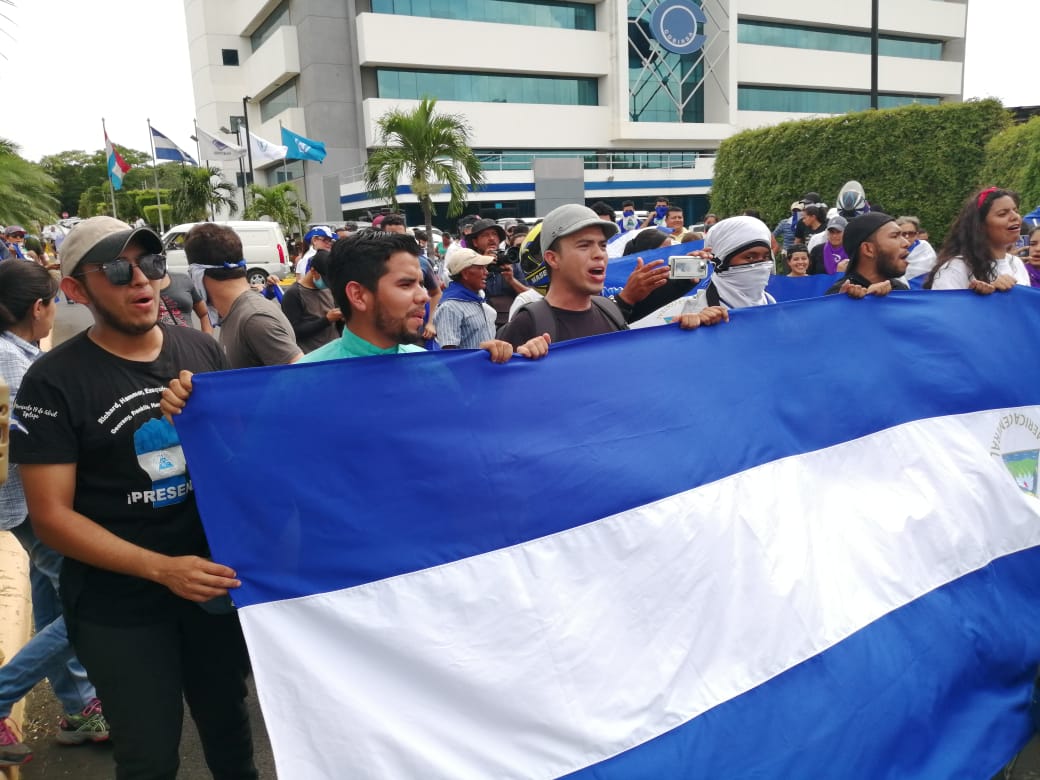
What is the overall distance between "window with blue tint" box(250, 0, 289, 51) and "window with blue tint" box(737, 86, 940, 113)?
28085mm

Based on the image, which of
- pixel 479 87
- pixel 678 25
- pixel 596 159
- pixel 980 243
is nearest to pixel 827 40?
pixel 678 25

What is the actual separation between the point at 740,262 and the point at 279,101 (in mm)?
50885

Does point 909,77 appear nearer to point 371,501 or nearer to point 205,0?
point 205,0

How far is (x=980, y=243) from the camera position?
4.34m

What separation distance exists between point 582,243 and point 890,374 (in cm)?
139

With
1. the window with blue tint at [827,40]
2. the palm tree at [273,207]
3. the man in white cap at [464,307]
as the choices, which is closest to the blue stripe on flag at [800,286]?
the man in white cap at [464,307]

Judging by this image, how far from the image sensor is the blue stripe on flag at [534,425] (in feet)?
7.08

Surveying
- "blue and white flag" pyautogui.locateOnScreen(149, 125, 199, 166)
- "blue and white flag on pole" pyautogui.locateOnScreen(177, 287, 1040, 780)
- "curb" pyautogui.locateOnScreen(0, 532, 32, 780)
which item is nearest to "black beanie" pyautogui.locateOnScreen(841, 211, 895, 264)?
"blue and white flag on pole" pyautogui.locateOnScreen(177, 287, 1040, 780)

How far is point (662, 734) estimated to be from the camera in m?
2.34

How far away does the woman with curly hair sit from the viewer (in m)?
4.29

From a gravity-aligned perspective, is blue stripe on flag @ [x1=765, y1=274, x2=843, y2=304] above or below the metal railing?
below

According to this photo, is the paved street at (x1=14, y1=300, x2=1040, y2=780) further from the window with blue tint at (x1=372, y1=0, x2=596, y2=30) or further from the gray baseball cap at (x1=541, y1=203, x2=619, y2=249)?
the window with blue tint at (x1=372, y1=0, x2=596, y2=30)

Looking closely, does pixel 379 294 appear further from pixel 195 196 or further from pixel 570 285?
pixel 195 196

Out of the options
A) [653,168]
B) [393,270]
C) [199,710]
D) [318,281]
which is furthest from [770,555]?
[653,168]
